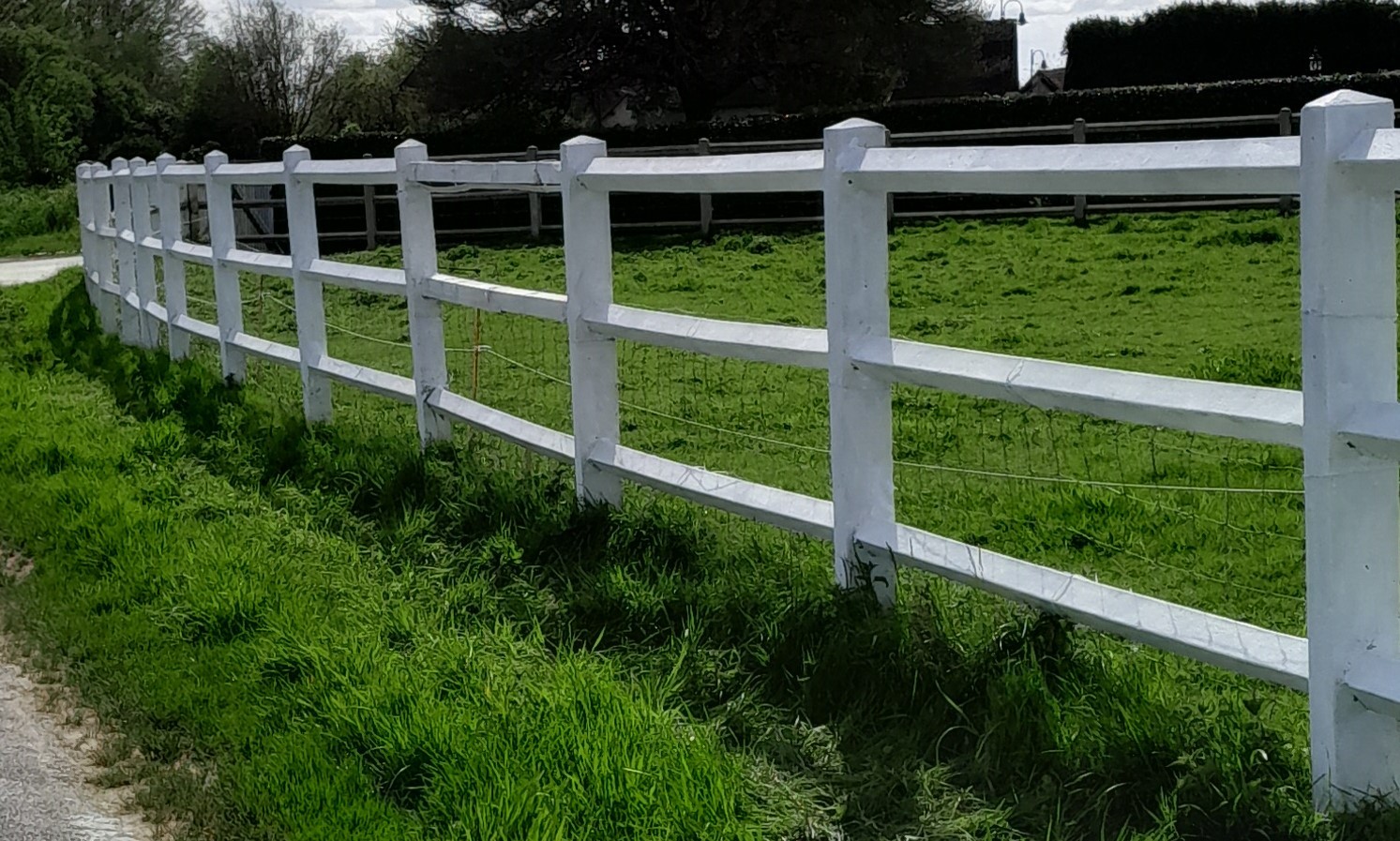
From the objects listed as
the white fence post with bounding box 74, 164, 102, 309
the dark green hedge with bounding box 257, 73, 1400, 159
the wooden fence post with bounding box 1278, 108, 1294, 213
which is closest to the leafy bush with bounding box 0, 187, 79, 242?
the dark green hedge with bounding box 257, 73, 1400, 159

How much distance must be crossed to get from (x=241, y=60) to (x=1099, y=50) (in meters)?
24.9

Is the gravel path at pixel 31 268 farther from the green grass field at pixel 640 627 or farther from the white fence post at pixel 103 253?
the green grass field at pixel 640 627

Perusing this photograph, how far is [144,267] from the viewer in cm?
1273

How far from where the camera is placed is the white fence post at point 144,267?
12.6 meters

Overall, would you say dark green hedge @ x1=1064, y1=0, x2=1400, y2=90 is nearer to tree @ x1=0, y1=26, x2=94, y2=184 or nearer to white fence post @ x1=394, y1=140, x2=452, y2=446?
tree @ x1=0, y1=26, x2=94, y2=184

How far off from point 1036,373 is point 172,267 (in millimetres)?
8858

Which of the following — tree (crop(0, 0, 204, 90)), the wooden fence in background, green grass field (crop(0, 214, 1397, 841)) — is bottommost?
green grass field (crop(0, 214, 1397, 841))

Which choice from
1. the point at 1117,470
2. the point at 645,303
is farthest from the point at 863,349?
the point at 645,303

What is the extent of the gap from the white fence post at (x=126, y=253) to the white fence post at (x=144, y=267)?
0.33 meters

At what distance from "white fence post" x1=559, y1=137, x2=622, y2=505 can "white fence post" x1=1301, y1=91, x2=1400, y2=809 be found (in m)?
3.11

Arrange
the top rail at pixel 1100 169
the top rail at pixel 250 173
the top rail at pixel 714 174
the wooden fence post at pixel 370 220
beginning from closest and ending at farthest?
the top rail at pixel 1100 169 < the top rail at pixel 714 174 < the top rail at pixel 250 173 < the wooden fence post at pixel 370 220

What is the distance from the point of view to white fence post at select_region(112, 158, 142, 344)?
13.4 metres

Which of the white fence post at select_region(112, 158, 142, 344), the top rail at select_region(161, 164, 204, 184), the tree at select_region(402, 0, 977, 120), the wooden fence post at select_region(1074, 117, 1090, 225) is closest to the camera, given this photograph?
the top rail at select_region(161, 164, 204, 184)

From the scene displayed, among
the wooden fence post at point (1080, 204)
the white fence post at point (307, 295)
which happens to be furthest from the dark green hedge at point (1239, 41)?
the white fence post at point (307, 295)
